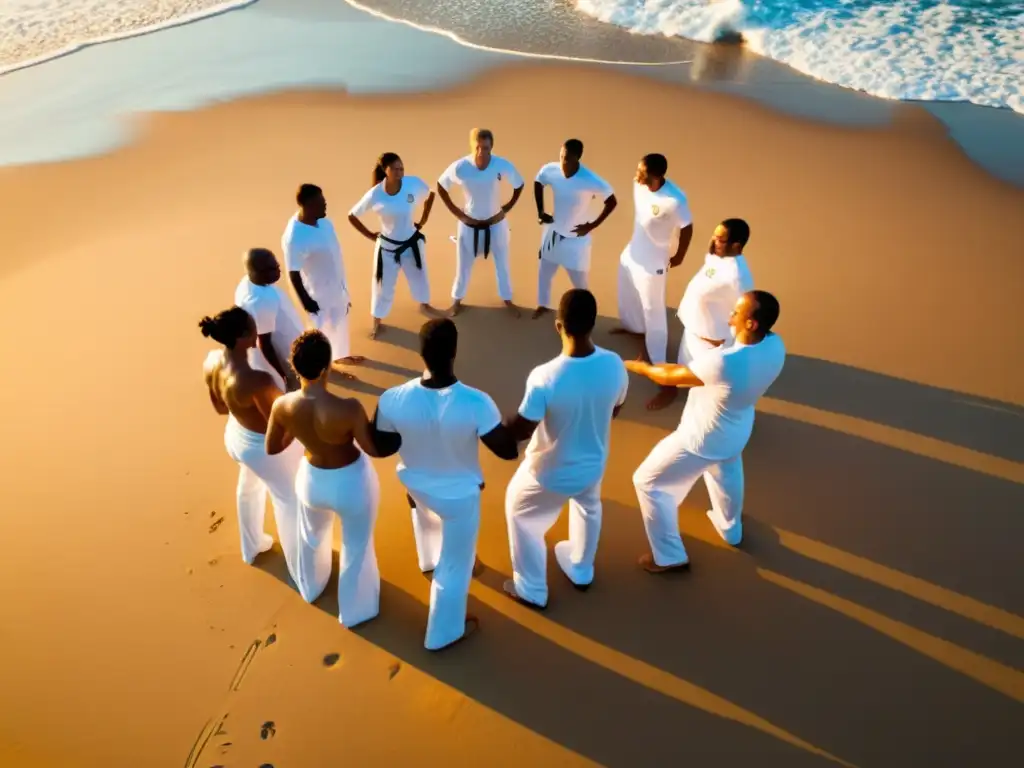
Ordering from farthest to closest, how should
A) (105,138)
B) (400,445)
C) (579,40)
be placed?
1. (579,40)
2. (105,138)
3. (400,445)

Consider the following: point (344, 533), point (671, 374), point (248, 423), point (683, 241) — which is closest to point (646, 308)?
point (683, 241)

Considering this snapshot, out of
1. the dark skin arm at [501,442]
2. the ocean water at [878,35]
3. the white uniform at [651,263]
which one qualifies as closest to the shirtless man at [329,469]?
the dark skin arm at [501,442]

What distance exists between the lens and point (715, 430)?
→ 16.0ft

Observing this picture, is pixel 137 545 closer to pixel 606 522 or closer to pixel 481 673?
pixel 481 673

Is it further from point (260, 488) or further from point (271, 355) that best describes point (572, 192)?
point (260, 488)

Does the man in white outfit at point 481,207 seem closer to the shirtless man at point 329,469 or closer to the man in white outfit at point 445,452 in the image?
the man in white outfit at point 445,452

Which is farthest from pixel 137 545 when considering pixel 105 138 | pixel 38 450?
pixel 105 138

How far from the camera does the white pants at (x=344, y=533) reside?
447 cm

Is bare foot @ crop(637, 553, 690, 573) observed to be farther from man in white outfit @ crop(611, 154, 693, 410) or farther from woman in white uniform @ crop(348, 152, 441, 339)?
woman in white uniform @ crop(348, 152, 441, 339)

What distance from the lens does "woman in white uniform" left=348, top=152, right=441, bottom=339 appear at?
280 inches

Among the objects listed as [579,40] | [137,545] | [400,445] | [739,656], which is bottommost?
[137,545]

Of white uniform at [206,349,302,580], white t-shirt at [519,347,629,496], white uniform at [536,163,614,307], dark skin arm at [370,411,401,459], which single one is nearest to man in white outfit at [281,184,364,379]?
white uniform at [206,349,302,580]

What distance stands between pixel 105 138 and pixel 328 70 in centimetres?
372

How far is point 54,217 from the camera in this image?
376 inches
